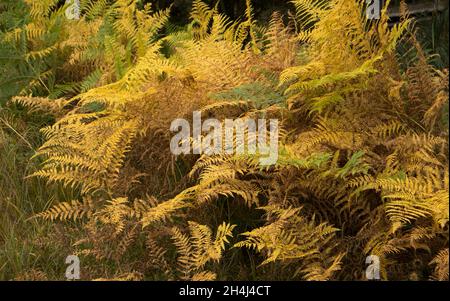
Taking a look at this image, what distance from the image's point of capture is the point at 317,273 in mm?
3031

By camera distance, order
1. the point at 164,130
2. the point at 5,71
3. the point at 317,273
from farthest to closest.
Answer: the point at 5,71, the point at 164,130, the point at 317,273

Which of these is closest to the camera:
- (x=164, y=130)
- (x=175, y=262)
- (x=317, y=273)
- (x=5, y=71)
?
(x=317, y=273)

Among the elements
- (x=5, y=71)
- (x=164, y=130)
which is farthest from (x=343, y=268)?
(x=5, y=71)

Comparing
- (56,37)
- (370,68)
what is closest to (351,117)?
(370,68)

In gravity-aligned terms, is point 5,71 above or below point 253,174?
above

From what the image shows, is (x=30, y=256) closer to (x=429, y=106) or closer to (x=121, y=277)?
(x=121, y=277)

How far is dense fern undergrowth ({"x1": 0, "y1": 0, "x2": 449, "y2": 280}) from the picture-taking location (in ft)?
10.4

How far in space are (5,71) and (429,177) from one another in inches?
124

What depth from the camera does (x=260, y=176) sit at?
370 centimetres

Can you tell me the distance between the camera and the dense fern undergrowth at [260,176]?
3176 millimetres

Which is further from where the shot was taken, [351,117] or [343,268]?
[351,117]

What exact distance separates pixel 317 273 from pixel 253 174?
756 millimetres
